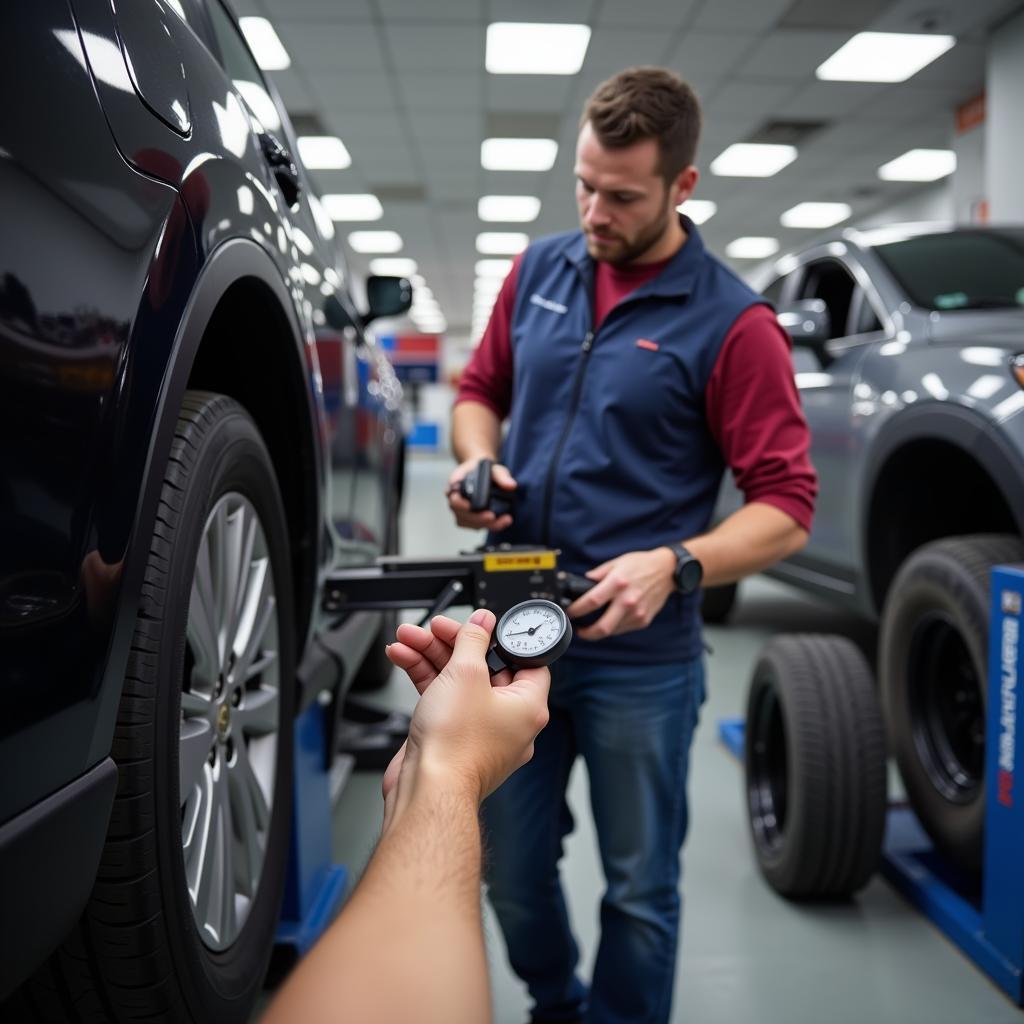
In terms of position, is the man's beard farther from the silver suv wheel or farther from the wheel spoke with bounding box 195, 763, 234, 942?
the wheel spoke with bounding box 195, 763, 234, 942

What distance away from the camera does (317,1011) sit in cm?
52

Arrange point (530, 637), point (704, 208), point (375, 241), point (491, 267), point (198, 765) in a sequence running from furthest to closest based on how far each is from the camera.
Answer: point (491, 267) < point (375, 241) < point (704, 208) < point (198, 765) < point (530, 637)

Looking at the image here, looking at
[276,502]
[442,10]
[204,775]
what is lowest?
[204,775]

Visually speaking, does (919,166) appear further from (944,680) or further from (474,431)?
(474,431)

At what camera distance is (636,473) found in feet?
5.00

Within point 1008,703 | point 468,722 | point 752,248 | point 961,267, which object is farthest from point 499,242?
point 468,722

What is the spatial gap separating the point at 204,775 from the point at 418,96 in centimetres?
784

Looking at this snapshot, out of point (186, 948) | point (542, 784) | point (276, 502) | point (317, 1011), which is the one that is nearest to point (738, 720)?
point (542, 784)

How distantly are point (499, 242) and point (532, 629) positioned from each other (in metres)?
14.4

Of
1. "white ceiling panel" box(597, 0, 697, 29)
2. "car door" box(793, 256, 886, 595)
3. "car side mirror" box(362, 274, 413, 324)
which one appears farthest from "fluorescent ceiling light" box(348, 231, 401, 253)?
Answer: "car side mirror" box(362, 274, 413, 324)

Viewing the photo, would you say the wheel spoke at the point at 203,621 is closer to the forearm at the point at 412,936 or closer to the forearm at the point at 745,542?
the forearm at the point at 412,936

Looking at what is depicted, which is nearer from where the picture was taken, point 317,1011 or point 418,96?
point 317,1011

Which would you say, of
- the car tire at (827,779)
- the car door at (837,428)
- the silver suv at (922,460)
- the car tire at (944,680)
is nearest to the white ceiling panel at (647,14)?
the silver suv at (922,460)

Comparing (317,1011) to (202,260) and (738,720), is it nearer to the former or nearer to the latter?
(202,260)
